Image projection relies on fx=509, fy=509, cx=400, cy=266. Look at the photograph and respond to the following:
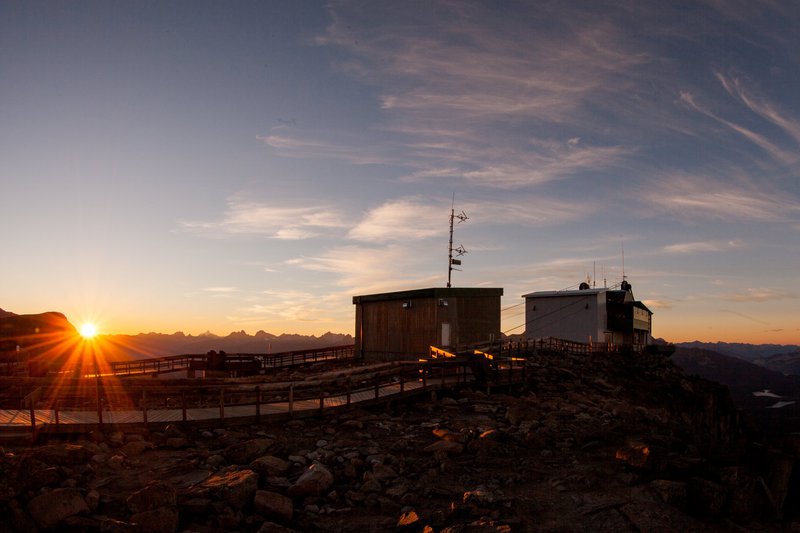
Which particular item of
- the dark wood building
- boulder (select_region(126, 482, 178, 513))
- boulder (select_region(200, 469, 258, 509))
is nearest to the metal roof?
the dark wood building

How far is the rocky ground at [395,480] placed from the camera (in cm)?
934

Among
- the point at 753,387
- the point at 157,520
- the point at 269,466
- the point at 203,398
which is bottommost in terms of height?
the point at 753,387

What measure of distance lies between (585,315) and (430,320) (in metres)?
20.7

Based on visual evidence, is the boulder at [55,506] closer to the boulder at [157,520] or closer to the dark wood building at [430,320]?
the boulder at [157,520]

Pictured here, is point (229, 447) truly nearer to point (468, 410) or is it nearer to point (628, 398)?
point (468, 410)

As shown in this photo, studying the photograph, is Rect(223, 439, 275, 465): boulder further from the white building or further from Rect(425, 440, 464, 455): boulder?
the white building

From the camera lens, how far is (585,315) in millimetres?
44812

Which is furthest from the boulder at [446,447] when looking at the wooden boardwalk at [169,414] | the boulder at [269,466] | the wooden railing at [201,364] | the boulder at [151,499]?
the wooden railing at [201,364]

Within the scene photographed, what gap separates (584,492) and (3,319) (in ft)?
131

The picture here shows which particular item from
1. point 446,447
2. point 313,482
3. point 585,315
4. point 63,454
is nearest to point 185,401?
point 63,454

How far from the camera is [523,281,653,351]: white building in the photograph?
44.8m

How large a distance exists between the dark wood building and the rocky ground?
1398 cm

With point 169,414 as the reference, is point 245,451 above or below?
below

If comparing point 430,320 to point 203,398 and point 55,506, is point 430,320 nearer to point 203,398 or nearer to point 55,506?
point 203,398
